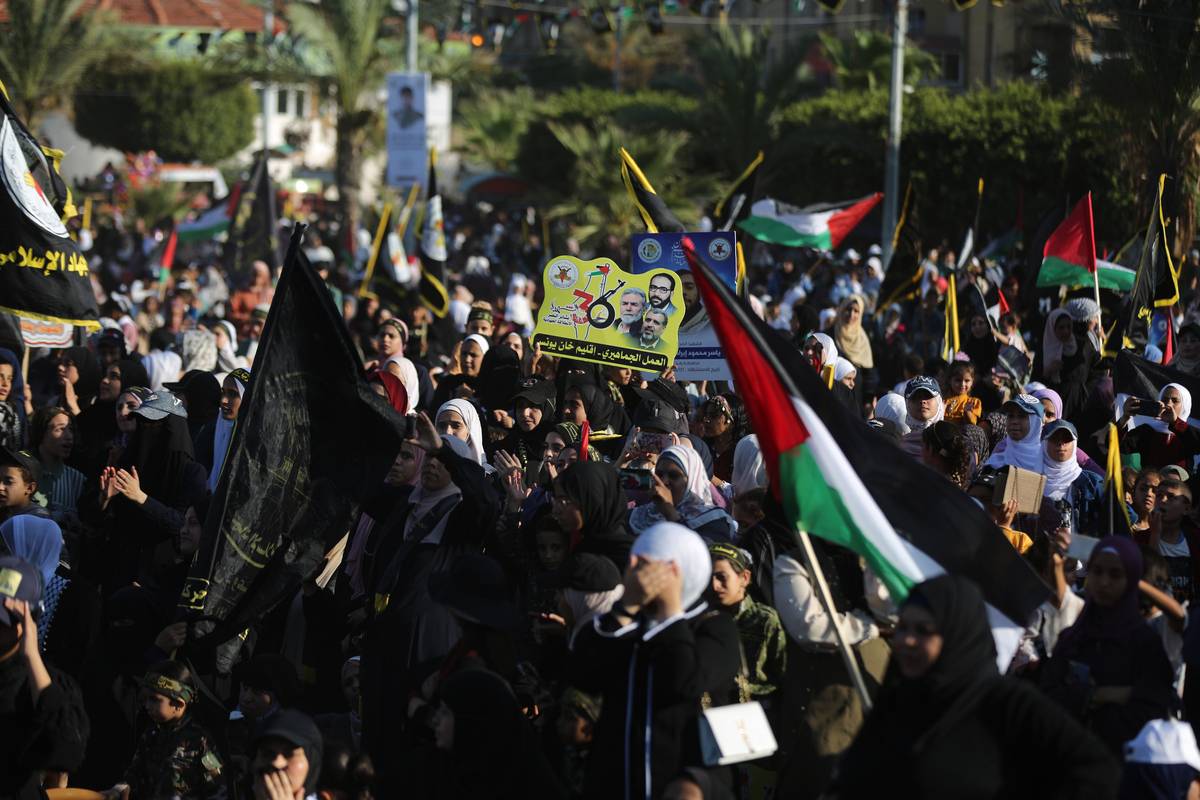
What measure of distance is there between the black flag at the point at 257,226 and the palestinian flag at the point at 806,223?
244 inches

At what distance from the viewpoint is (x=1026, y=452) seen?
7.68 metres

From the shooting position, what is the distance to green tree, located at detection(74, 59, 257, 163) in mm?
46656

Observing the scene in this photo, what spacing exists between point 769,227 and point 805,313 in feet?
12.3

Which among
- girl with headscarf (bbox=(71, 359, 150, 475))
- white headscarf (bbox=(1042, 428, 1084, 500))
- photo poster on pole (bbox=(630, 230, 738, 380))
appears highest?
photo poster on pole (bbox=(630, 230, 738, 380))

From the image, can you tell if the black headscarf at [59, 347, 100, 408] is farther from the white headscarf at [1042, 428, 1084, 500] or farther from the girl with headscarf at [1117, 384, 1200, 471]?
the girl with headscarf at [1117, 384, 1200, 471]

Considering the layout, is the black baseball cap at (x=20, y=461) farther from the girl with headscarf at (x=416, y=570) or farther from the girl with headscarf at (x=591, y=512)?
the girl with headscarf at (x=591, y=512)

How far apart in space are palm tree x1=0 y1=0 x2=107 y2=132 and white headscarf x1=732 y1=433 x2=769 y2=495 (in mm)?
23402

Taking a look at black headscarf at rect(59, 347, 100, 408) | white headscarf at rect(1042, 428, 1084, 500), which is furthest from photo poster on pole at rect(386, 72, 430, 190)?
white headscarf at rect(1042, 428, 1084, 500)

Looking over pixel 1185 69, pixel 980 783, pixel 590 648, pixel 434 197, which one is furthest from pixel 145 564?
pixel 1185 69

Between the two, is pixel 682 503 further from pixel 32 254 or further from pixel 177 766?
pixel 32 254

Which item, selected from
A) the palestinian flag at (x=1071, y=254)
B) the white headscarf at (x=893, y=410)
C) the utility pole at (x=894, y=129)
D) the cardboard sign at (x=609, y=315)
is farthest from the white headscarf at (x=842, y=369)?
the utility pole at (x=894, y=129)

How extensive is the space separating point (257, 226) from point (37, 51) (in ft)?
35.3

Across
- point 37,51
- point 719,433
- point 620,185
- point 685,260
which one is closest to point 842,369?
point 685,260

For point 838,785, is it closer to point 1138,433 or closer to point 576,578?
Result: point 576,578
